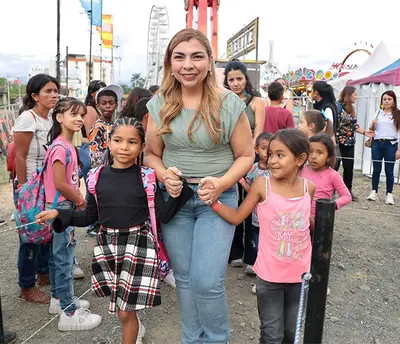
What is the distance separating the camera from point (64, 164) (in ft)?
7.87

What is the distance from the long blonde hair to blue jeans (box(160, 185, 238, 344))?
32 cm

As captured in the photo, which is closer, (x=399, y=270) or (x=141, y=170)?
(x=141, y=170)

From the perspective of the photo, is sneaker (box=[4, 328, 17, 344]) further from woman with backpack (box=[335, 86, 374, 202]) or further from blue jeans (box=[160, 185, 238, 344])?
woman with backpack (box=[335, 86, 374, 202])

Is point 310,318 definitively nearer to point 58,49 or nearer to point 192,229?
point 192,229

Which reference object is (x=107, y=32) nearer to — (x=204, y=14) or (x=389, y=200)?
(x=204, y=14)

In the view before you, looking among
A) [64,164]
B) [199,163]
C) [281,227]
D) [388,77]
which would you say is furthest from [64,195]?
[388,77]

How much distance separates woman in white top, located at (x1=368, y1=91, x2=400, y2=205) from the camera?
237 inches

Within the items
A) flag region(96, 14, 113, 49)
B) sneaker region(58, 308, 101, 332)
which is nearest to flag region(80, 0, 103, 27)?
flag region(96, 14, 113, 49)

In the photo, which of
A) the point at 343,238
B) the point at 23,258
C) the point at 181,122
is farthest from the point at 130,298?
the point at 343,238

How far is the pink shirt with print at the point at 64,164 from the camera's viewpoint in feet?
7.82

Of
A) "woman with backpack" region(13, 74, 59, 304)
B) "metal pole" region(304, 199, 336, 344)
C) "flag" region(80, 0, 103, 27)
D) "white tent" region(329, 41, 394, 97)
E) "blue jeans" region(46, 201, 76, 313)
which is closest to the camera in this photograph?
"metal pole" region(304, 199, 336, 344)

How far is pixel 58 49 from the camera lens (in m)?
7.87

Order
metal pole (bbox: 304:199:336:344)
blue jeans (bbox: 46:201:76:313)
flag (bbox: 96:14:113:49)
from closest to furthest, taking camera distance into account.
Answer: metal pole (bbox: 304:199:336:344) → blue jeans (bbox: 46:201:76:313) → flag (bbox: 96:14:113:49)

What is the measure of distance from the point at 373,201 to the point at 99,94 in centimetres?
479
